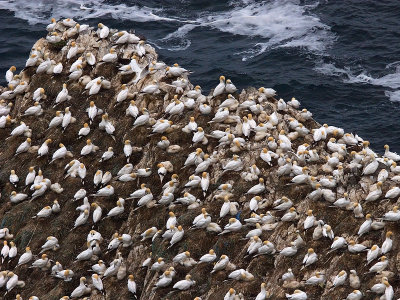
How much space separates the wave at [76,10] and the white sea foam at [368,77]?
12719mm

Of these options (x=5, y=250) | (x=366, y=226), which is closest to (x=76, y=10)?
(x=5, y=250)

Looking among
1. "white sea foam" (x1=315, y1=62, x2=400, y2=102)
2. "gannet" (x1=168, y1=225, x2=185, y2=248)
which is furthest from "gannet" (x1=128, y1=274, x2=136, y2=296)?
"white sea foam" (x1=315, y1=62, x2=400, y2=102)

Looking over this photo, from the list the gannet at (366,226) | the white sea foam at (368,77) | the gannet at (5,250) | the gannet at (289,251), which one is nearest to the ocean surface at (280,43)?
the white sea foam at (368,77)

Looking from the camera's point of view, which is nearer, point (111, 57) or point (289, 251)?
point (289, 251)

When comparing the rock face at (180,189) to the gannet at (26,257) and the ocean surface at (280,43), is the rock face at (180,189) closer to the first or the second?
the gannet at (26,257)

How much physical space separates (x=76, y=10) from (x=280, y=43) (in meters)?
15.7

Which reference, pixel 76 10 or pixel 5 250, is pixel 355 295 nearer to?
pixel 5 250

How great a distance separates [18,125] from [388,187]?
14.5m

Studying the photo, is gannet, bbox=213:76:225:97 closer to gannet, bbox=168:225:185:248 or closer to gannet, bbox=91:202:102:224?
gannet, bbox=91:202:102:224

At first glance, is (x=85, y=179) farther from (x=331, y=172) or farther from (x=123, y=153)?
(x=331, y=172)

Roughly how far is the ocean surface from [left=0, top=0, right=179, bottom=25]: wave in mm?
72

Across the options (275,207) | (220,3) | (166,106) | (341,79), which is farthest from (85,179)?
(220,3)

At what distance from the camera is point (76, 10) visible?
194ft

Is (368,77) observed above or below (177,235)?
below
